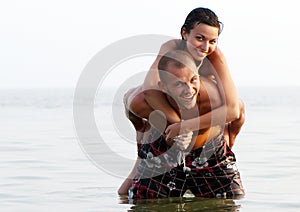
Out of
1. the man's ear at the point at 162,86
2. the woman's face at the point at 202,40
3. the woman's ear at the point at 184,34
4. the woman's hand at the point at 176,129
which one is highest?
the woman's ear at the point at 184,34

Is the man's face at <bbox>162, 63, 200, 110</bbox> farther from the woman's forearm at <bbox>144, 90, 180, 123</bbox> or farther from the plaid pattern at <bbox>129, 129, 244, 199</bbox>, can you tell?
the plaid pattern at <bbox>129, 129, 244, 199</bbox>

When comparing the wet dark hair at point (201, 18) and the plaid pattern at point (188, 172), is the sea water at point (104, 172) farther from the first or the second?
the wet dark hair at point (201, 18)

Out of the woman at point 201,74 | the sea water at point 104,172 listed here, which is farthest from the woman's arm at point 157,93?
the sea water at point 104,172

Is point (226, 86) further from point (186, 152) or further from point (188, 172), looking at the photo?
point (188, 172)

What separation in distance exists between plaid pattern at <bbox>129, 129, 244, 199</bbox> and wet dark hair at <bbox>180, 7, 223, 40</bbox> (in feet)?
3.09

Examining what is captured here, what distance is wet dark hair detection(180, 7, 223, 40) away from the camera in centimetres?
586

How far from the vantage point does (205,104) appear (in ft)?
19.9

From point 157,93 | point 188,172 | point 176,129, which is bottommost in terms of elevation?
point 188,172

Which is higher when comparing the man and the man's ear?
the man's ear

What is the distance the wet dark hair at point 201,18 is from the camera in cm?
586

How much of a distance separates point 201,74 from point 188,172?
2.66 feet

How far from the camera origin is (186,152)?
6191 mm

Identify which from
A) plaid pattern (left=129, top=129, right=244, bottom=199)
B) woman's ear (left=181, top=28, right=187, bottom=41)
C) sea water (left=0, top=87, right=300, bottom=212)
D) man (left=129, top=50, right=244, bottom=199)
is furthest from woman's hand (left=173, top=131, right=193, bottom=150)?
woman's ear (left=181, top=28, right=187, bottom=41)

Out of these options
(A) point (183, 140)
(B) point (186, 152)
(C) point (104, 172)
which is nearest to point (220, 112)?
(A) point (183, 140)
